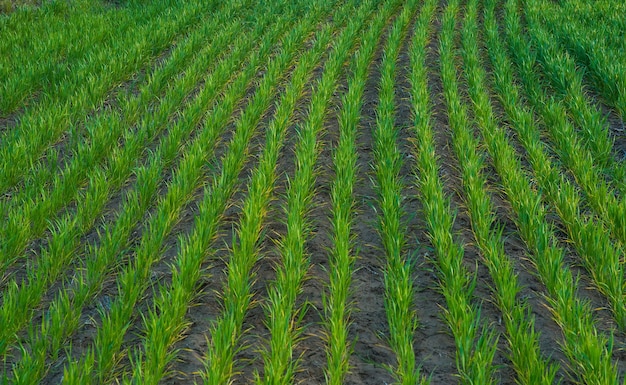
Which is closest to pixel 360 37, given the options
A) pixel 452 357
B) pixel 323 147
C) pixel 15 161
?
pixel 323 147

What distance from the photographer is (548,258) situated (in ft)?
11.1

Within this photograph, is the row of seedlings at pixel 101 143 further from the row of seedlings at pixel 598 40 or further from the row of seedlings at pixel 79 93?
the row of seedlings at pixel 598 40

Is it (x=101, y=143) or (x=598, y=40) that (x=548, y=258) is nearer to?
(x=101, y=143)

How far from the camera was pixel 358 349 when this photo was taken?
2941mm

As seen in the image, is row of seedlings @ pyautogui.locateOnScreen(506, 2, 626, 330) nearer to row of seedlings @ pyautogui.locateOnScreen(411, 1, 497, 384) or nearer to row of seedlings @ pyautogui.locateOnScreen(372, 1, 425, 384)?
row of seedlings @ pyautogui.locateOnScreen(411, 1, 497, 384)

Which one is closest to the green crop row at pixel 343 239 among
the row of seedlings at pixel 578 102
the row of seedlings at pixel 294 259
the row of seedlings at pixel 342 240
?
the row of seedlings at pixel 342 240

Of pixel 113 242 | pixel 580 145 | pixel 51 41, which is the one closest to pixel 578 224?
pixel 580 145

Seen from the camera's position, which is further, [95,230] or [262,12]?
[262,12]

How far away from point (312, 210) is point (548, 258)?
1.32m

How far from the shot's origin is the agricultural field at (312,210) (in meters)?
2.83

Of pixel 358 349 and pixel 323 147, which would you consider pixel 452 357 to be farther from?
pixel 323 147

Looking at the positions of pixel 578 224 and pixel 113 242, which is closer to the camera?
pixel 113 242

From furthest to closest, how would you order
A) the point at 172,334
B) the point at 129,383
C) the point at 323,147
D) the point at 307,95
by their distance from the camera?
1. the point at 307,95
2. the point at 323,147
3. the point at 172,334
4. the point at 129,383

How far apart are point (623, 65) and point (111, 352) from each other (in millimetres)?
5032
